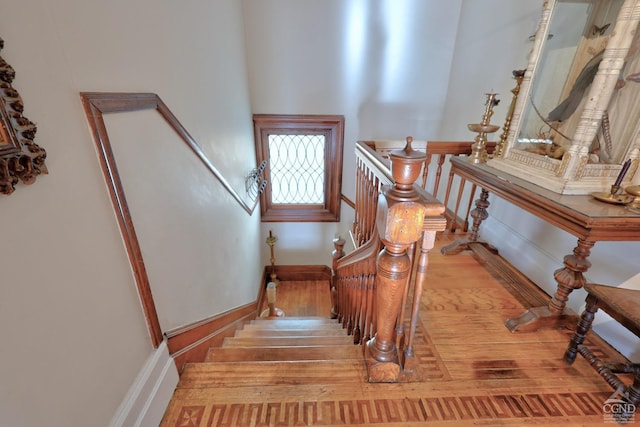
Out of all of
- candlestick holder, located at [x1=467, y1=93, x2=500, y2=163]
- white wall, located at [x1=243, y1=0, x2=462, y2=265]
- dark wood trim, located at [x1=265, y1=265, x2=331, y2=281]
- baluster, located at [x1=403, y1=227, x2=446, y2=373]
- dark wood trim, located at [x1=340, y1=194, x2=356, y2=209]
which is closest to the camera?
baluster, located at [x1=403, y1=227, x2=446, y2=373]

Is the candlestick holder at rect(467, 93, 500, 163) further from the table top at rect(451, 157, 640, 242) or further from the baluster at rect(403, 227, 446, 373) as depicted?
the baluster at rect(403, 227, 446, 373)

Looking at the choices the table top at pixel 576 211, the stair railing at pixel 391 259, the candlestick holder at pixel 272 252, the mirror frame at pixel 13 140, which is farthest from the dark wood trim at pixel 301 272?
the mirror frame at pixel 13 140

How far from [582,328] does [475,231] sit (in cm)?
114

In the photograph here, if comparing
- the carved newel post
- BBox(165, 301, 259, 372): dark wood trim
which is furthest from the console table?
BBox(165, 301, 259, 372): dark wood trim

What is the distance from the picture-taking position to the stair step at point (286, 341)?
1721mm

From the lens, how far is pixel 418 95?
11.4 ft

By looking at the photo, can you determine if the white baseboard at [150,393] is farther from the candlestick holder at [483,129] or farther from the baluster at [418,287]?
the candlestick holder at [483,129]

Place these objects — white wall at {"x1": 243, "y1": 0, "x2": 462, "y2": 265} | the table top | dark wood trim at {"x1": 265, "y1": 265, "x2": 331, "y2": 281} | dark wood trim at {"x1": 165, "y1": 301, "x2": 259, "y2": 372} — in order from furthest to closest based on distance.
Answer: dark wood trim at {"x1": 265, "y1": 265, "x2": 331, "y2": 281}, white wall at {"x1": 243, "y1": 0, "x2": 462, "y2": 265}, dark wood trim at {"x1": 165, "y1": 301, "x2": 259, "y2": 372}, the table top

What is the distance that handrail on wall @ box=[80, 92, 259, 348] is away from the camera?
33.0 inches

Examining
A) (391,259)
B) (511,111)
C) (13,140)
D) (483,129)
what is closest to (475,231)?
(483,129)

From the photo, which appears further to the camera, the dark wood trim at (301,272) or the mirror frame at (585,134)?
the dark wood trim at (301,272)

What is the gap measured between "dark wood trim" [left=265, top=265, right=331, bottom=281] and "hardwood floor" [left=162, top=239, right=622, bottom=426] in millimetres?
2805

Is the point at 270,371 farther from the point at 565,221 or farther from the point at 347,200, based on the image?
the point at 347,200

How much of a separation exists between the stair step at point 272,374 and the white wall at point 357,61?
2932 mm
